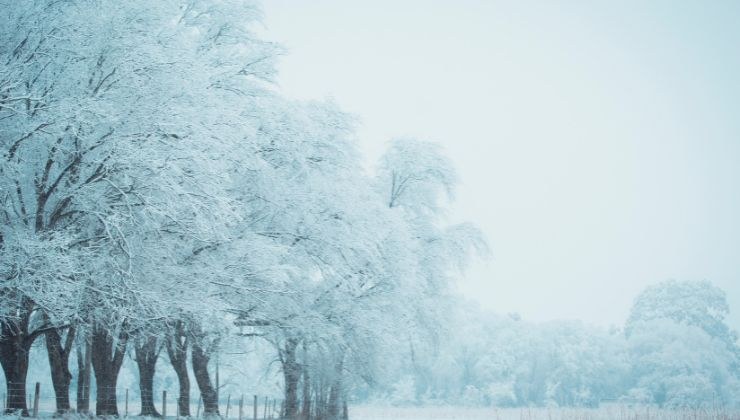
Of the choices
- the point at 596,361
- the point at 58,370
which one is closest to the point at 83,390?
the point at 58,370

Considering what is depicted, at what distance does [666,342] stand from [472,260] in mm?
52020

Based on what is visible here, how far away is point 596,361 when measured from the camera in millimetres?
77750

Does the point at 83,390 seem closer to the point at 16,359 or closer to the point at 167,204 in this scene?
the point at 16,359

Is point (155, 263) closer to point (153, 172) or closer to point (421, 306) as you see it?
point (153, 172)

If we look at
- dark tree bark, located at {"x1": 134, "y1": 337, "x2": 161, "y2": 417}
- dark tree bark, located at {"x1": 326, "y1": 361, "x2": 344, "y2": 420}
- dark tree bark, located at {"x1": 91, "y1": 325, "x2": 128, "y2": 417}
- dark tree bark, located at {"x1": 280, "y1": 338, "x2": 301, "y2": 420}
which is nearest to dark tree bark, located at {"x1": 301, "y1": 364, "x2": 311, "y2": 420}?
dark tree bark, located at {"x1": 280, "y1": 338, "x2": 301, "y2": 420}

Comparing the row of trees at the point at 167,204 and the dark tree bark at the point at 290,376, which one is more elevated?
the row of trees at the point at 167,204

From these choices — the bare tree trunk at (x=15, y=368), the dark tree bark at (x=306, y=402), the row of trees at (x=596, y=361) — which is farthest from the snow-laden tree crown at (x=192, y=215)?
the row of trees at (x=596, y=361)

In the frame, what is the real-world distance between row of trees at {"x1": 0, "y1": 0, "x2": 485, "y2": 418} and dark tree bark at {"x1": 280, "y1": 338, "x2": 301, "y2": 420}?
10.0 inches

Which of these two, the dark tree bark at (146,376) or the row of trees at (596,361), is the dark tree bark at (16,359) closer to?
the dark tree bark at (146,376)

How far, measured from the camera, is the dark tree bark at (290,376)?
79.2 feet

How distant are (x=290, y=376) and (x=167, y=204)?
1273 centimetres

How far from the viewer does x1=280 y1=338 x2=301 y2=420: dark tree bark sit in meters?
24.1

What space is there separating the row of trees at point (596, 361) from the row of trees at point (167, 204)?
4584 centimetres

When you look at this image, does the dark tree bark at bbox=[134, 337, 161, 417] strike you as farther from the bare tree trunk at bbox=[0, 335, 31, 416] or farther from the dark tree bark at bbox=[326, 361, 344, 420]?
the dark tree bark at bbox=[326, 361, 344, 420]
